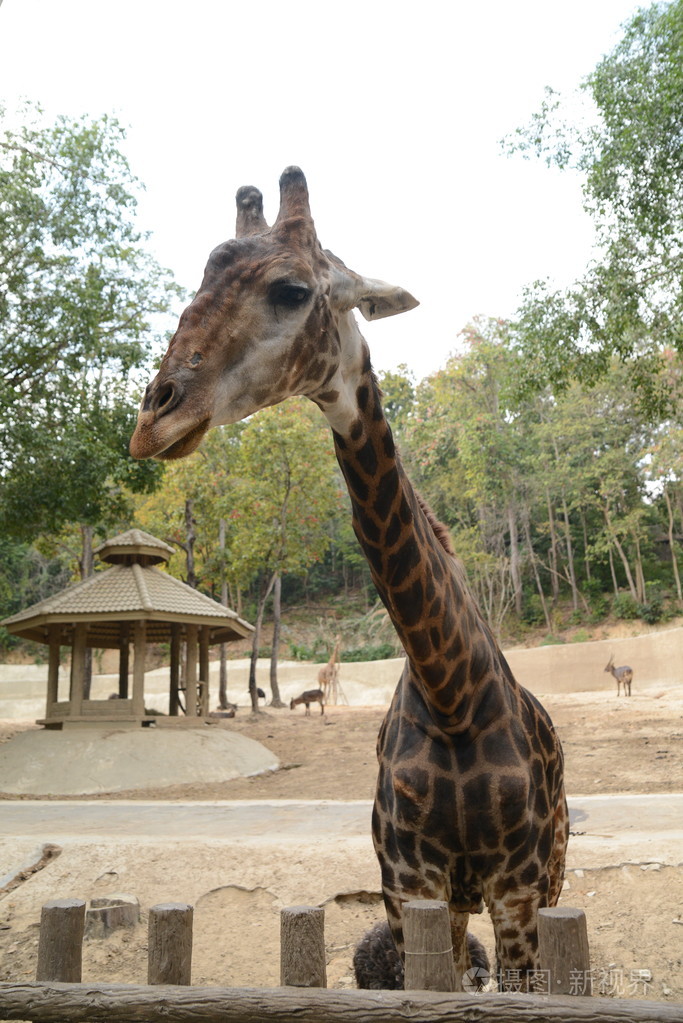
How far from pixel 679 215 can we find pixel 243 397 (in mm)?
10112

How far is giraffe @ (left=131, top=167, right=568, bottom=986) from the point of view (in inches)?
86.0

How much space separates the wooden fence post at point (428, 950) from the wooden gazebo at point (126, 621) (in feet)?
41.2

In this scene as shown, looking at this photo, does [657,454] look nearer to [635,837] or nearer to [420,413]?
[420,413]

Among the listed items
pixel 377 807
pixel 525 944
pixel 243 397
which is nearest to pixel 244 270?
pixel 243 397

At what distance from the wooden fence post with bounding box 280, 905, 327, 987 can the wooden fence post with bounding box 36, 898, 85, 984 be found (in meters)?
0.58

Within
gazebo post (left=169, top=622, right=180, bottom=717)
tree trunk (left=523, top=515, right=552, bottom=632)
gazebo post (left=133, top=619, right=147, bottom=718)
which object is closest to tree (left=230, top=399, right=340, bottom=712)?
gazebo post (left=169, top=622, right=180, bottom=717)

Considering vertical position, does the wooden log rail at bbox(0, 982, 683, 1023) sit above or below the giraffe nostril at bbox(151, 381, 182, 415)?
below

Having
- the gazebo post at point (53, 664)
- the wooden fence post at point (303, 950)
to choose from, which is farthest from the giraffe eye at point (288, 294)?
the gazebo post at point (53, 664)

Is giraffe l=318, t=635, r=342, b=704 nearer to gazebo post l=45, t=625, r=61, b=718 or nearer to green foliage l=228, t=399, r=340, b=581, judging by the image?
green foliage l=228, t=399, r=340, b=581

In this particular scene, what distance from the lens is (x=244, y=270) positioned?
7.16 ft

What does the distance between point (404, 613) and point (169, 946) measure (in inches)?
44.9

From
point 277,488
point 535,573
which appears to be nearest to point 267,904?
point 277,488

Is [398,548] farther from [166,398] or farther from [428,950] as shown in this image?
[428,950]

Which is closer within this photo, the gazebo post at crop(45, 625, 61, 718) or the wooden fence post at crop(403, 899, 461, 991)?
the wooden fence post at crop(403, 899, 461, 991)
